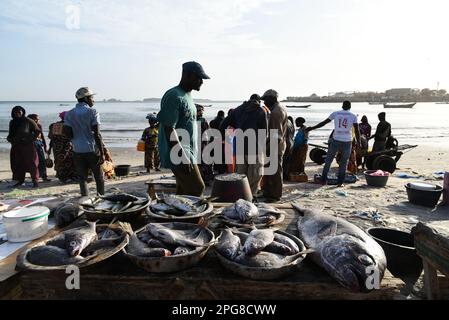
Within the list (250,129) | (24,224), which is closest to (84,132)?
(24,224)

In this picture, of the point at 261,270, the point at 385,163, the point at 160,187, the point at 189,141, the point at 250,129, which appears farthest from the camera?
the point at 385,163

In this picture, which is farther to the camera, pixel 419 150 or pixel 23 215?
pixel 419 150

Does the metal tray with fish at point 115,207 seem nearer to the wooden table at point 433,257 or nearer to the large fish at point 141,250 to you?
the large fish at point 141,250

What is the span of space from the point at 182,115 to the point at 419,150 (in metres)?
18.3

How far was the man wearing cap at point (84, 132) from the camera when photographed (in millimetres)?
5148

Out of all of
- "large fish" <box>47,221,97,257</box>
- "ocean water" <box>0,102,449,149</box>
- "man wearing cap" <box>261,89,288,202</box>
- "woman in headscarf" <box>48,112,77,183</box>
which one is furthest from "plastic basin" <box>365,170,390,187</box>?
"ocean water" <box>0,102,449,149</box>

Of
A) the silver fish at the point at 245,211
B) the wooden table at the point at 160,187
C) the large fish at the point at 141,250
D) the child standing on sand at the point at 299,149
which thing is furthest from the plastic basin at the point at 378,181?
the large fish at the point at 141,250

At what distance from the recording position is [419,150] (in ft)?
57.6

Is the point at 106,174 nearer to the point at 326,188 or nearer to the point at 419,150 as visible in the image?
the point at 326,188

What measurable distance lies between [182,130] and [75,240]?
2.05m

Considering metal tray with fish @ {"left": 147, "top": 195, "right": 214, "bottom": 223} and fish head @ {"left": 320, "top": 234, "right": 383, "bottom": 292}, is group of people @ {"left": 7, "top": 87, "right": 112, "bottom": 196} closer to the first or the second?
metal tray with fish @ {"left": 147, "top": 195, "right": 214, "bottom": 223}

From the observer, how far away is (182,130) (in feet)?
12.9

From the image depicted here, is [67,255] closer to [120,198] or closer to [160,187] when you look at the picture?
[120,198]
